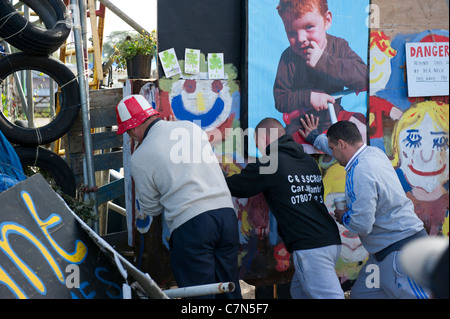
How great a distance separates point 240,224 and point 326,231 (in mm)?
1134

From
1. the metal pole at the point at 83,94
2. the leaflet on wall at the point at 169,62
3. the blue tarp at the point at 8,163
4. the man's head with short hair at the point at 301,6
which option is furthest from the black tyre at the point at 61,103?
the man's head with short hair at the point at 301,6

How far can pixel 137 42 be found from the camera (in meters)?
5.02

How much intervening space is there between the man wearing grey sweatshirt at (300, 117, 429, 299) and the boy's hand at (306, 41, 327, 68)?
1.14 metres

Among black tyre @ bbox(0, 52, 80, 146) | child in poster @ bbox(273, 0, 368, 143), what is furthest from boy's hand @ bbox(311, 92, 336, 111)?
black tyre @ bbox(0, 52, 80, 146)

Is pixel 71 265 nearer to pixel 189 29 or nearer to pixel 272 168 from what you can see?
pixel 272 168

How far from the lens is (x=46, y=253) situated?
3.03 m

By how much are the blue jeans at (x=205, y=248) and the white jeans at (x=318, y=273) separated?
58cm

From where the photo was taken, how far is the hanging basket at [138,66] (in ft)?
16.2

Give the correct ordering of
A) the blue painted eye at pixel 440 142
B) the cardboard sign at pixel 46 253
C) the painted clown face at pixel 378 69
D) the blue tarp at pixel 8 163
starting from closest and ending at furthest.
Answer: the cardboard sign at pixel 46 253 → the blue tarp at pixel 8 163 → the painted clown face at pixel 378 69 → the blue painted eye at pixel 440 142

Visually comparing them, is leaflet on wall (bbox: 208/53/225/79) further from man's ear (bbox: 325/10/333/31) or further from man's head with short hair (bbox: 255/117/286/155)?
man's ear (bbox: 325/10/333/31)

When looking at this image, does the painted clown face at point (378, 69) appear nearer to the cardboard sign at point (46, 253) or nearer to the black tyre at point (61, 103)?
the black tyre at point (61, 103)

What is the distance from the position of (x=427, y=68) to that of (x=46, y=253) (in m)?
4.37

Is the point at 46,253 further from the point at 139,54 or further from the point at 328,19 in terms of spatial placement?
the point at 328,19

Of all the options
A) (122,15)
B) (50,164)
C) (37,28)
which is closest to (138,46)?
(37,28)
